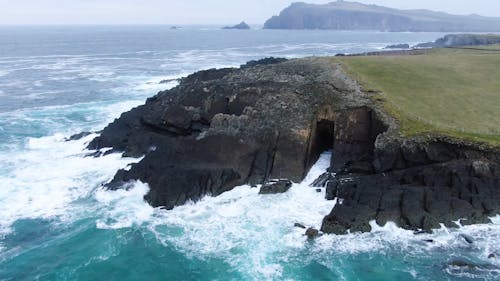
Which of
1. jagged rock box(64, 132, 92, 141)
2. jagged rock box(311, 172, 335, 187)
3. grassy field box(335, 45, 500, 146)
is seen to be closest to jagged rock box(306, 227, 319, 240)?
jagged rock box(311, 172, 335, 187)

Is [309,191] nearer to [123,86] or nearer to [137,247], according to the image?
[137,247]

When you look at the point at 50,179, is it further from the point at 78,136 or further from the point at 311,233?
the point at 311,233

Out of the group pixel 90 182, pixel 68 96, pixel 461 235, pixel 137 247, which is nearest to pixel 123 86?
pixel 68 96

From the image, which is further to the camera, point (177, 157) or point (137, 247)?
point (177, 157)

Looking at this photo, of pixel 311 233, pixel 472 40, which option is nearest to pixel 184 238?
pixel 311 233

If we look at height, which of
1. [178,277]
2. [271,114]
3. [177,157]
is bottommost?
[178,277]

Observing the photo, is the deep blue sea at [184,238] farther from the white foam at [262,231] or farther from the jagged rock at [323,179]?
the jagged rock at [323,179]

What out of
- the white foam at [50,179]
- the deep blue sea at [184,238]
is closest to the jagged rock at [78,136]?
the white foam at [50,179]
